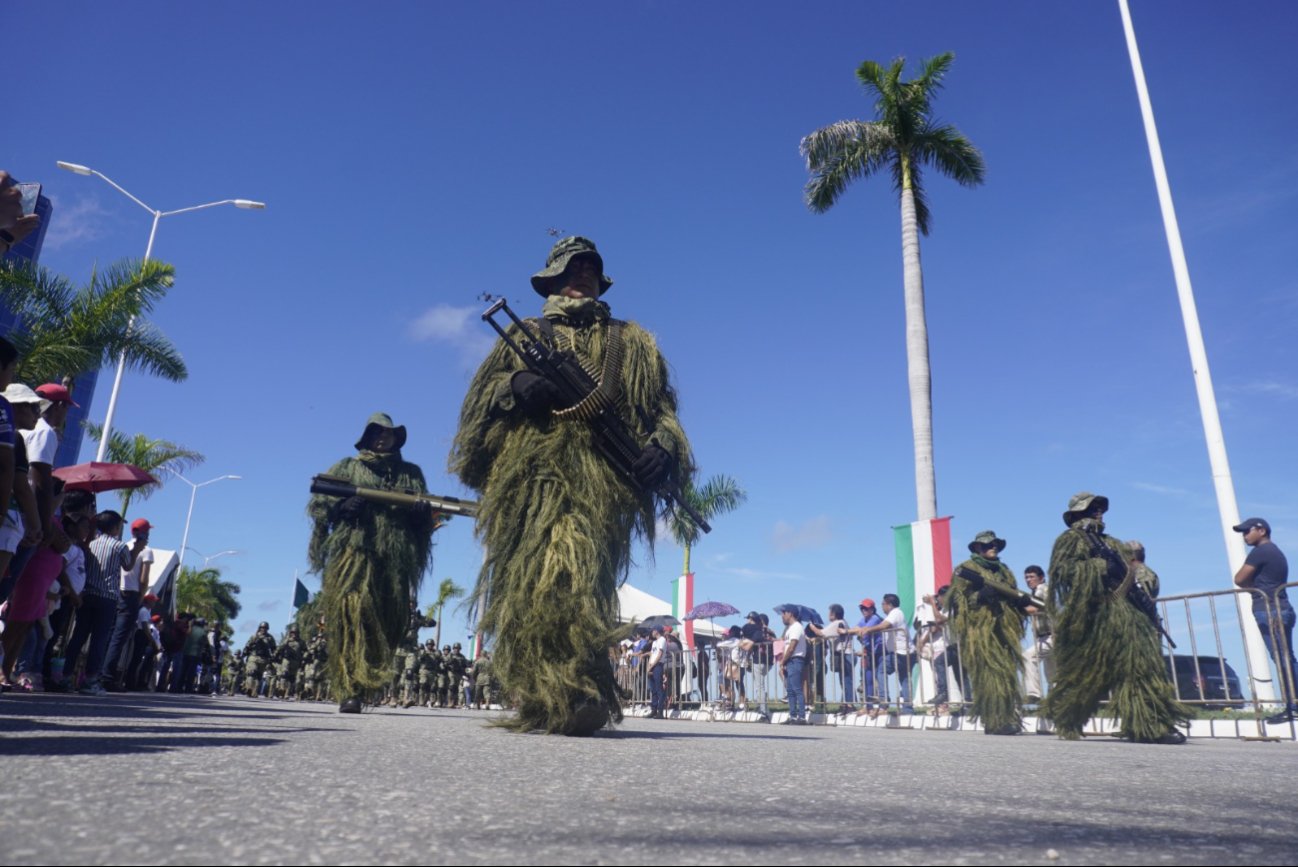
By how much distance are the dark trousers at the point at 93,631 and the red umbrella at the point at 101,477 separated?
1.16 metres

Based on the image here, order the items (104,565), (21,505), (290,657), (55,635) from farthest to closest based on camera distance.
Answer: (290,657), (55,635), (104,565), (21,505)

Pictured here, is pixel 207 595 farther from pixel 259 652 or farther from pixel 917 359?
pixel 917 359

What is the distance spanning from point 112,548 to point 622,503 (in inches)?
270

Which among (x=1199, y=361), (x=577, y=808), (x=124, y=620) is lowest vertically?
(x=577, y=808)

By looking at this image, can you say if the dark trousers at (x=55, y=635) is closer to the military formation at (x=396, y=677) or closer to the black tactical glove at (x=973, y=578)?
the military formation at (x=396, y=677)

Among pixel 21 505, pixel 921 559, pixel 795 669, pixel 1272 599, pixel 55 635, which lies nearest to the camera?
pixel 21 505

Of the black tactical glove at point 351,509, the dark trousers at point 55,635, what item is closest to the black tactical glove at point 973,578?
the black tactical glove at point 351,509

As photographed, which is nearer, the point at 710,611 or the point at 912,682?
the point at 912,682

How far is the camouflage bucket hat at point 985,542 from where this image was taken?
10.3 m

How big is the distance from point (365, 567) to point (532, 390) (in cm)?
347

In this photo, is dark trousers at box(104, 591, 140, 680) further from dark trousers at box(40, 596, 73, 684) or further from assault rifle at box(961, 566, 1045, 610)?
assault rifle at box(961, 566, 1045, 610)

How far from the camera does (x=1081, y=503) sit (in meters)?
8.34

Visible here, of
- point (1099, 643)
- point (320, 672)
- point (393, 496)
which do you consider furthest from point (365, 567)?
point (320, 672)

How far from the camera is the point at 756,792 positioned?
2.48 metres
